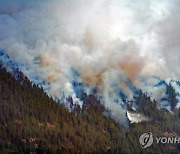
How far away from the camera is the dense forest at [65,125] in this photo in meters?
34.9

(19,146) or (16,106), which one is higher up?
(16,106)

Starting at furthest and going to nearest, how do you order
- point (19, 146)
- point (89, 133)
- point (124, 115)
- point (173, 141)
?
1. point (124, 115)
2. point (89, 133)
3. point (173, 141)
4. point (19, 146)

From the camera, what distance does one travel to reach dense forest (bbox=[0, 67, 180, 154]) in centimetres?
3491

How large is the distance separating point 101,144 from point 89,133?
1738mm

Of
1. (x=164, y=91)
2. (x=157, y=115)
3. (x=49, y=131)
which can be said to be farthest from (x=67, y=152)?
(x=164, y=91)

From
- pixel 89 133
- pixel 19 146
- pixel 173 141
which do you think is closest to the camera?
pixel 19 146

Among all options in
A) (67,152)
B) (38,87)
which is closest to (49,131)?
(67,152)

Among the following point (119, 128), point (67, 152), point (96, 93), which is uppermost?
point (96, 93)

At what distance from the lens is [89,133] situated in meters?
39.0

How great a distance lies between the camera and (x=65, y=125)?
39031 mm

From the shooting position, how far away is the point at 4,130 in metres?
34.1

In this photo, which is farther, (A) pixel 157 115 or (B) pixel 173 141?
(A) pixel 157 115

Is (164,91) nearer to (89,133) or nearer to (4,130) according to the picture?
(89,133)

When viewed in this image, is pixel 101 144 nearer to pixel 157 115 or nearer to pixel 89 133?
pixel 89 133
